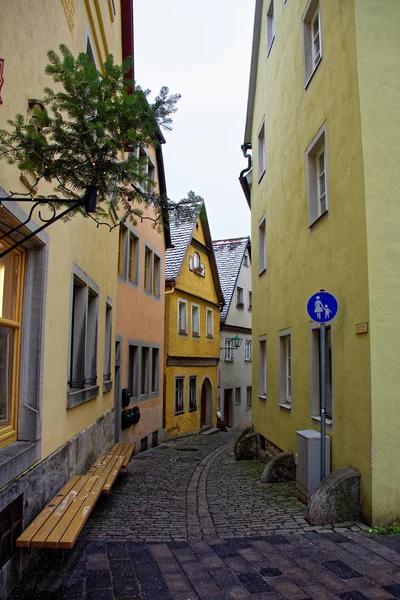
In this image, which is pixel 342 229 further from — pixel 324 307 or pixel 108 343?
pixel 108 343

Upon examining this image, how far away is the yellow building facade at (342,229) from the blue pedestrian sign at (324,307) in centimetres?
24

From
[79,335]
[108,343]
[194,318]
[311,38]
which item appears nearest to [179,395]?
[194,318]

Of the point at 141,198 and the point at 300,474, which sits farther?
the point at 300,474

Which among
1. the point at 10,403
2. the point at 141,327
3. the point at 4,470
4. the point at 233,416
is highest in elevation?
the point at 141,327

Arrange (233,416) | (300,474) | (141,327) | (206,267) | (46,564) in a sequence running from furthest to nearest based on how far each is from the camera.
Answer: (233,416) < (206,267) < (141,327) < (300,474) < (46,564)

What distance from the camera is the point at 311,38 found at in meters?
9.34

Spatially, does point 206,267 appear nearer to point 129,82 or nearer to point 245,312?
point 245,312

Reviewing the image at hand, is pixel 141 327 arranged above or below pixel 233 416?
above

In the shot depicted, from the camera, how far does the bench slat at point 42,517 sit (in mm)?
4344

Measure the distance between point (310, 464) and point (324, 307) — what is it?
2.11 meters

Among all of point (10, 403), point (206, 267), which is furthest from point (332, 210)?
point (206, 267)

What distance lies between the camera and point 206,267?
79.8 ft

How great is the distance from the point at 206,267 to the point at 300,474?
57.3 feet

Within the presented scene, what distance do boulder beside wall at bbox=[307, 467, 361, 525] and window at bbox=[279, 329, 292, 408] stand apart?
443 centimetres
